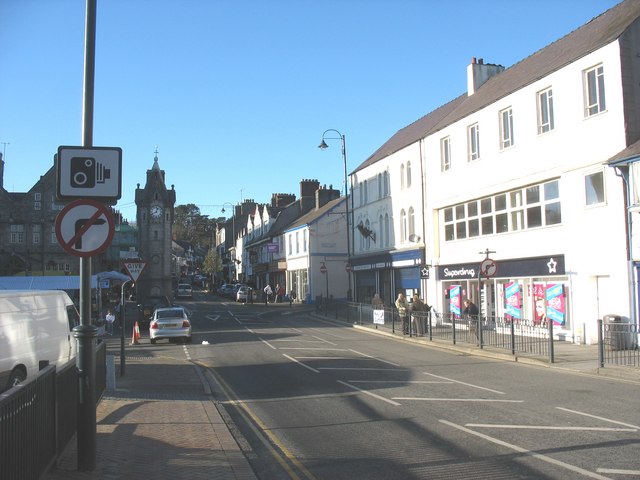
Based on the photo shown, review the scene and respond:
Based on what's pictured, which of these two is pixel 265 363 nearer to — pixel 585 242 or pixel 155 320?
pixel 155 320

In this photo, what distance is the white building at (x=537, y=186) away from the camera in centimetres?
1836

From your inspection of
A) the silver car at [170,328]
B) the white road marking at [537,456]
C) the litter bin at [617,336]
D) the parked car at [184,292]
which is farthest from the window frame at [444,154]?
the parked car at [184,292]

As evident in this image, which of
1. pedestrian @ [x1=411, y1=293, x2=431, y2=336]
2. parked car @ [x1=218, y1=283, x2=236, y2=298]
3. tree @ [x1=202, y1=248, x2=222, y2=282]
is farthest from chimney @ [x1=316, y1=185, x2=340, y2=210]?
tree @ [x1=202, y1=248, x2=222, y2=282]

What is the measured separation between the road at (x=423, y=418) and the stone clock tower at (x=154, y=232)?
1734 inches

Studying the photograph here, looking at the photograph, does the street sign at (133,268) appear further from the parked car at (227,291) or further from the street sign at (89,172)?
the parked car at (227,291)

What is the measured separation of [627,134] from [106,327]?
2493cm

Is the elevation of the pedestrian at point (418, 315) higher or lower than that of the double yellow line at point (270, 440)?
higher

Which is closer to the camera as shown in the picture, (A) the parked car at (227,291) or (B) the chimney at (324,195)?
(B) the chimney at (324,195)

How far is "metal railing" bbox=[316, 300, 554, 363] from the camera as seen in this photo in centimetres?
1844

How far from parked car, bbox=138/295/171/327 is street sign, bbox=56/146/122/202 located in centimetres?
2516

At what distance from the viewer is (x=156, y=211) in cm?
6034

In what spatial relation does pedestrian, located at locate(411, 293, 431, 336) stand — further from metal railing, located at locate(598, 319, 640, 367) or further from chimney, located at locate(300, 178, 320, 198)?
chimney, located at locate(300, 178, 320, 198)

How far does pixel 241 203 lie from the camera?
92.1 m

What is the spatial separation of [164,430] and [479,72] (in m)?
27.7
